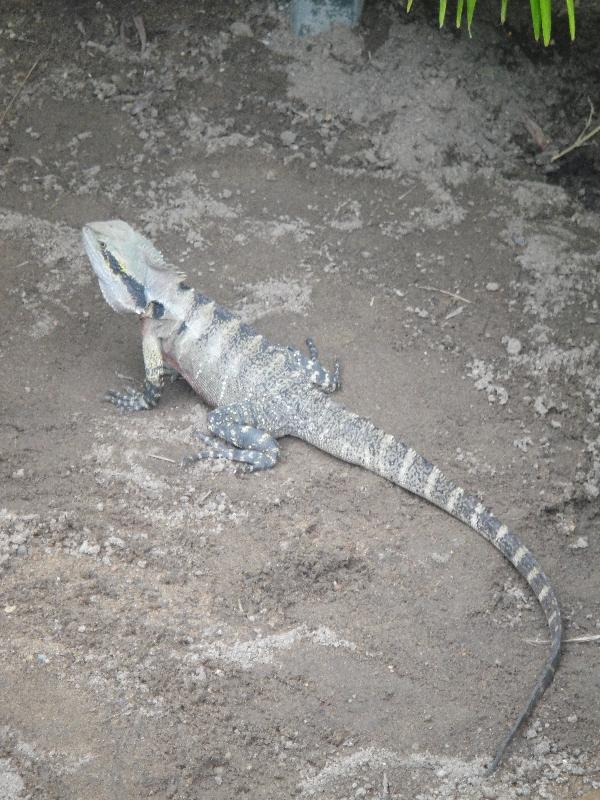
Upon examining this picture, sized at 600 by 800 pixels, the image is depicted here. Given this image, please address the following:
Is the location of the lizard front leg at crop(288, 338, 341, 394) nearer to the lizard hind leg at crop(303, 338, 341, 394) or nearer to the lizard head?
the lizard hind leg at crop(303, 338, 341, 394)

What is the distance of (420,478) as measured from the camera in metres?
5.89

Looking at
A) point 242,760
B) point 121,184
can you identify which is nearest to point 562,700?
point 242,760

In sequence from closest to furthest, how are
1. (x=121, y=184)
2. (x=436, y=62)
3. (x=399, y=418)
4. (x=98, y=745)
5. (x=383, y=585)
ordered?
(x=98, y=745) → (x=383, y=585) → (x=399, y=418) → (x=121, y=184) → (x=436, y=62)

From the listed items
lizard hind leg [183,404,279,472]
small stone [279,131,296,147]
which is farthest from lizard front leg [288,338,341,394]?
small stone [279,131,296,147]

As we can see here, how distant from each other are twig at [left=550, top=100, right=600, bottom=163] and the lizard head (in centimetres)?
394

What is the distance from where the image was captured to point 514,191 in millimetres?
8188

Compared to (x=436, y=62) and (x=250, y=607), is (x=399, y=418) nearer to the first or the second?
(x=250, y=607)

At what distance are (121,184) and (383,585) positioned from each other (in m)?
4.56

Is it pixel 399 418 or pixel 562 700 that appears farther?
pixel 399 418

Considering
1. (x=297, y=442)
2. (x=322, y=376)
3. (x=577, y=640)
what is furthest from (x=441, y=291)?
(x=577, y=640)

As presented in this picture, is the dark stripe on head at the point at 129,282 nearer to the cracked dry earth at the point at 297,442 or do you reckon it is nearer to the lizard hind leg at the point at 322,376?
the cracked dry earth at the point at 297,442

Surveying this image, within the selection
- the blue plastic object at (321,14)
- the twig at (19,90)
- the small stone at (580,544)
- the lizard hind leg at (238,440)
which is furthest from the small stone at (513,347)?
the twig at (19,90)

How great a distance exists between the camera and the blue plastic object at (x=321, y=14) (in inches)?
346

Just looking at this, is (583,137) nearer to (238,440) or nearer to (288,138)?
(288,138)
